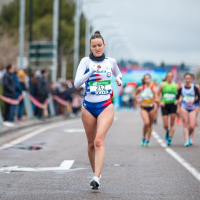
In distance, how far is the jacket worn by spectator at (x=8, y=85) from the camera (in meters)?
20.8

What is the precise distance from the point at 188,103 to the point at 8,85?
723 cm

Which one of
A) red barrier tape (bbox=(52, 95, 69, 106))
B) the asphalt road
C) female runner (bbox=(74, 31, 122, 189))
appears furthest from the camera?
red barrier tape (bbox=(52, 95, 69, 106))

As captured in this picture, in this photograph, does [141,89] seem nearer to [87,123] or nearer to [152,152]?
[152,152]

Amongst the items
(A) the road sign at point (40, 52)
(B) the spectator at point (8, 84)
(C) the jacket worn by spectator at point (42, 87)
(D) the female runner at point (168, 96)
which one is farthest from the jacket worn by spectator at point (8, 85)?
(A) the road sign at point (40, 52)

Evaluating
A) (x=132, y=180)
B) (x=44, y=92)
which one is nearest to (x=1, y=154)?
(x=132, y=180)

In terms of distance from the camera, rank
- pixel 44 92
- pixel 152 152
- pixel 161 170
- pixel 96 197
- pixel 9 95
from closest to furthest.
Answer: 1. pixel 96 197
2. pixel 161 170
3. pixel 152 152
4. pixel 9 95
5. pixel 44 92

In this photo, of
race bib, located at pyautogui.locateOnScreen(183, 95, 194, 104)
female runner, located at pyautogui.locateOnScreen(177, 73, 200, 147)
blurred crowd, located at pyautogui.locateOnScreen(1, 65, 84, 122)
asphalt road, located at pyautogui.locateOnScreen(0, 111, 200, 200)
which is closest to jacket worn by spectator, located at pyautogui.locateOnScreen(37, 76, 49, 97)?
blurred crowd, located at pyautogui.locateOnScreen(1, 65, 84, 122)

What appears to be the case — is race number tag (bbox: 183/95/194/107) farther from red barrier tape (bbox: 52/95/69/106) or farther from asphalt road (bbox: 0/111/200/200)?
red barrier tape (bbox: 52/95/69/106)

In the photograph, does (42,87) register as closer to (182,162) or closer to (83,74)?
(182,162)

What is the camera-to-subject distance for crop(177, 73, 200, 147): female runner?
52.6 feet

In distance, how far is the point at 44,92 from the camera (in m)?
26.2

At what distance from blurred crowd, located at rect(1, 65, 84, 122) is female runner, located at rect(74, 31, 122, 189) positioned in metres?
7.78

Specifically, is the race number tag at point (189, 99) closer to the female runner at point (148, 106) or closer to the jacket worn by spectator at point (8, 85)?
the female runner at point (148, 106)

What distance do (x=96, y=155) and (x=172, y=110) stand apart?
352 inches
